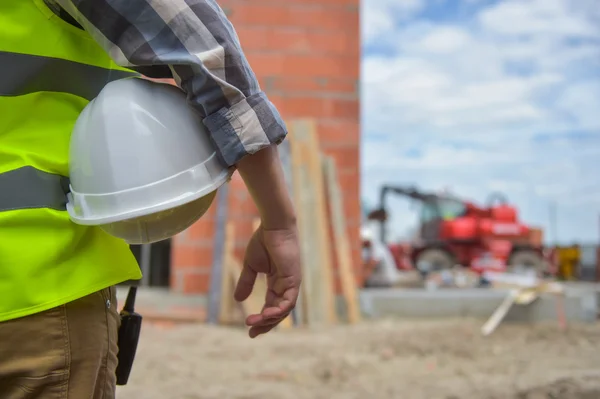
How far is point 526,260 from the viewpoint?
34.2ft

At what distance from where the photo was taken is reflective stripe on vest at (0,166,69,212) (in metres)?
0.69

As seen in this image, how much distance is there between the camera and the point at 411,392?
2.50 m

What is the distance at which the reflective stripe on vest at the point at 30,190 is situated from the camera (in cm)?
69

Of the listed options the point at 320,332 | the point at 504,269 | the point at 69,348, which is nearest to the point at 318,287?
the point at 320,332

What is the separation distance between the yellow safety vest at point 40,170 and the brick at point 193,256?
374 cm

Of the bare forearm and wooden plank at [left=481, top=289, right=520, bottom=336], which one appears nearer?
the bare forearm

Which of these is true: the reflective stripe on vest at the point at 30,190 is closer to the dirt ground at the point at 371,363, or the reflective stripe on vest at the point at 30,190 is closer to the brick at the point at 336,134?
the dirt ground at the point at 371,363

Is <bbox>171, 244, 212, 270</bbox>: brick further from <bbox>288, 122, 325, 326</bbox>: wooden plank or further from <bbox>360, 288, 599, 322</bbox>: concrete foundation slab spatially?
<bbox>360, 288, 599, 322</bbox>: concrete foundation slab

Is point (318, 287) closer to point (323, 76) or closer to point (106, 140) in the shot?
point (323, 76)

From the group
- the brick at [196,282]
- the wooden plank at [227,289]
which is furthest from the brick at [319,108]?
the brick at [196,282]

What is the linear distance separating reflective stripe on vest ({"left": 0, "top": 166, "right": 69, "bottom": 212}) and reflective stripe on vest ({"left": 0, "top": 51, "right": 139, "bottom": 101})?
0.10 m

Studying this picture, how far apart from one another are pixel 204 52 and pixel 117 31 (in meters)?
0.10

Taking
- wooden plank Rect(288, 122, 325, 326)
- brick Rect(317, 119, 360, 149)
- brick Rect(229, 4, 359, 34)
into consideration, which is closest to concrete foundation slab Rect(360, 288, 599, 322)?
wooden plank Rect(288, 122, 325, 326)

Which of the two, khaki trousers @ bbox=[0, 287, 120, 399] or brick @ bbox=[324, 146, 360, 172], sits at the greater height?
brick @ bbox=[324, 146, 360, 172]
